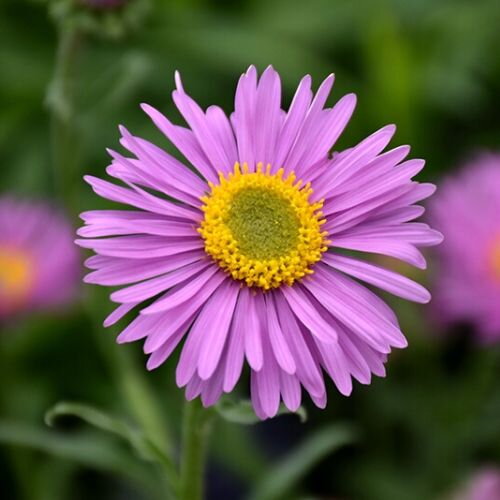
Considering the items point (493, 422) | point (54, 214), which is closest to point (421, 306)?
point (493, 422)

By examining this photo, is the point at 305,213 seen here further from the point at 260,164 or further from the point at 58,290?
the point at 58,290

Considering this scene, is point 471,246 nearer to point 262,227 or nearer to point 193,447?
point 262,227

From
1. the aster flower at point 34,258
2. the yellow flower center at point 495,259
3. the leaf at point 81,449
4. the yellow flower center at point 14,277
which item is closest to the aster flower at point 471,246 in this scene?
the yellow flower center at point 495,259

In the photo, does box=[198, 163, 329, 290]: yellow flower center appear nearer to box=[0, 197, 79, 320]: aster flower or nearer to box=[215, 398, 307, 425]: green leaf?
box=[215, 398, 307, 425]: green leaf

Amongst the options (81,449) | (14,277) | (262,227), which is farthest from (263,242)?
(14,277)

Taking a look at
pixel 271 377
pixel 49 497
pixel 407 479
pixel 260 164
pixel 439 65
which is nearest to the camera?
pixel 271 377

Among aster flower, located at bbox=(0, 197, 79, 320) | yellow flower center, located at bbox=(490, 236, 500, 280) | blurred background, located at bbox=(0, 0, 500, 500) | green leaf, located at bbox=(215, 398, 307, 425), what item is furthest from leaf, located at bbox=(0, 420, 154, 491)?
yellow flower center, located at bbox=(490, 236, 500, 280)

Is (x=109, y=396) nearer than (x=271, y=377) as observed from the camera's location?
No

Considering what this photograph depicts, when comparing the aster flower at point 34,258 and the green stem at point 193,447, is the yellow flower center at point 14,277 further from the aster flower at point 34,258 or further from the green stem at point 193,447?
the green stem at point 193,447
